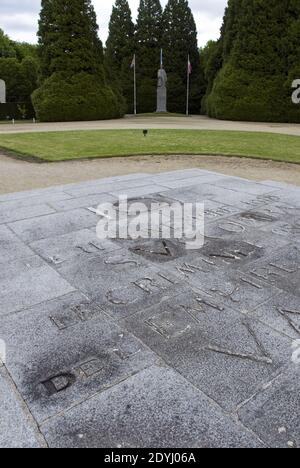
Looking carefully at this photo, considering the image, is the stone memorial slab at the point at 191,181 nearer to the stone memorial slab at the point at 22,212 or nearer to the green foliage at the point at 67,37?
the stone memorial slab at the point at 22,212

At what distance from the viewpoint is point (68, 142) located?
16328 millimetres

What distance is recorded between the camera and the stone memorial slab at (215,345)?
266 cm

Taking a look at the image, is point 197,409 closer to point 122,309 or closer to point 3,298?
point 122,309

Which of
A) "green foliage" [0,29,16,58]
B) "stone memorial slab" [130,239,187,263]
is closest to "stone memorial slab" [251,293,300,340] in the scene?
"stone memorial slab" [130,239,187,263]

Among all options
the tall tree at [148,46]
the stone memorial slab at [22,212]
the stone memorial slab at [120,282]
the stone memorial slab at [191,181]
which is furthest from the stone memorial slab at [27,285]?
the tall tree at [148,46]

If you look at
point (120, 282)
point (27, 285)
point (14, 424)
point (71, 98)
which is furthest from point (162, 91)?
point (14, 424)

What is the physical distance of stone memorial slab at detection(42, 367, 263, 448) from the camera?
2.21 metres

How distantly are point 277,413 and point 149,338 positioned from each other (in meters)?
1.13

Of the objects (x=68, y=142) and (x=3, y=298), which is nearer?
(x=3, y=298)

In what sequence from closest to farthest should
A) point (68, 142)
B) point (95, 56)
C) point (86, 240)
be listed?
1. point (86, 240)
2. point (68, 142)
3. point (95, 56)

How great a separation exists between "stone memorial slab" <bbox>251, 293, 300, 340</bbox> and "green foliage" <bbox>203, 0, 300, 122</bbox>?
27.9 meters

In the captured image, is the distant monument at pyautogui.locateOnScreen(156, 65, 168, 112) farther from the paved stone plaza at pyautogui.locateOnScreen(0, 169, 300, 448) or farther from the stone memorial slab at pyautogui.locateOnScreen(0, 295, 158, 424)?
the stone memorial slab at pyautogui.locateOnScreen(0, 295, 158, 424)
